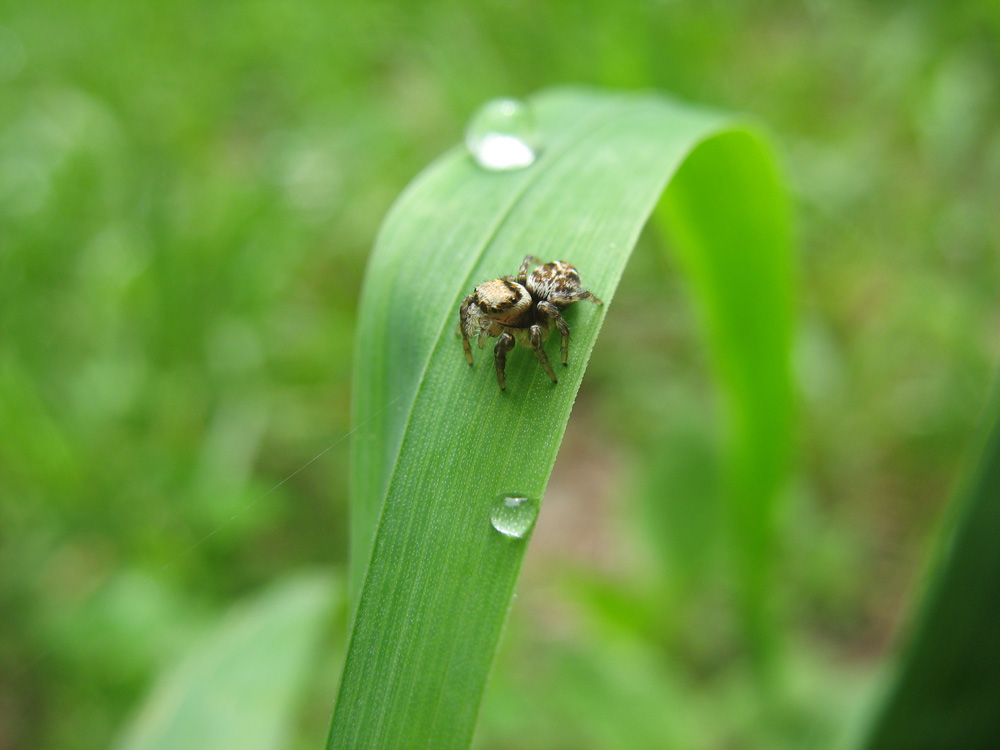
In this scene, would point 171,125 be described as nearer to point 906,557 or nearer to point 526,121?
point 526,121

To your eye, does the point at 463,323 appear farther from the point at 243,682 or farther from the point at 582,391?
the point at 582,391

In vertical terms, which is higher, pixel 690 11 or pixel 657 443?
pixel 690 11

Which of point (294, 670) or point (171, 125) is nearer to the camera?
point (294, 670)

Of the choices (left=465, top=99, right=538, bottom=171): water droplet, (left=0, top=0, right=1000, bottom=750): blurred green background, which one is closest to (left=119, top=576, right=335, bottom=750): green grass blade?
(left=0, top=0, right=1000, bottom=750): blurred green background

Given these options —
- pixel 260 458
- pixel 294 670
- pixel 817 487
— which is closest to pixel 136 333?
pixel 260 458

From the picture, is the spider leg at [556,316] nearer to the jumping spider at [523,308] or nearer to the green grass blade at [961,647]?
the jumping spider at [523,308]

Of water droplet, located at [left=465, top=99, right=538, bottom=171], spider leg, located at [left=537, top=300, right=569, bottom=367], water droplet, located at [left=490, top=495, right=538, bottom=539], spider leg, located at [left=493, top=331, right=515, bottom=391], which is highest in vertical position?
water droplet, located at [left=465, top=99, right=538, bottom=171]

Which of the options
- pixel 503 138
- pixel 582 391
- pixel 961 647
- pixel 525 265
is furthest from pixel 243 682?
pixel 582 391

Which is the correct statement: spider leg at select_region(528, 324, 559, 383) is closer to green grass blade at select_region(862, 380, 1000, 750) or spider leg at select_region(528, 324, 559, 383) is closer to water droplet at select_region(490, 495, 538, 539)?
water droplet at select_region(490, 495, 538, 539)
